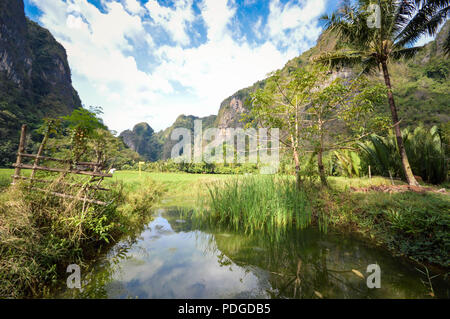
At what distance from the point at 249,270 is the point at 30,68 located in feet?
328

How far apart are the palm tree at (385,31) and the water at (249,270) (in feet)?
21.9

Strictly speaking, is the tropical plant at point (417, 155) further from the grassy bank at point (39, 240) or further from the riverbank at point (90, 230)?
the grassy bank at point (39, 240)

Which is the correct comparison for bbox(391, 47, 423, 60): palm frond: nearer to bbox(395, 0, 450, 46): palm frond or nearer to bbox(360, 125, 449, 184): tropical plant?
bbox(395, 0, 450, 46): palm frond

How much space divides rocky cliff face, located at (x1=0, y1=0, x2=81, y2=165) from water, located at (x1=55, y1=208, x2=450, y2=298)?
46612 millimetres

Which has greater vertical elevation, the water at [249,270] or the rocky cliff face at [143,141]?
the rocky cliff face at [143,141]

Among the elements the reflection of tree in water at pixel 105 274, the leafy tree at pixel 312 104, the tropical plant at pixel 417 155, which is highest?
the leafy tree at pixel 312 104

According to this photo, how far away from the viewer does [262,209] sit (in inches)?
175

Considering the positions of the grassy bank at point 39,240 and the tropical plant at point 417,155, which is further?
the tropical plant at point 417,155

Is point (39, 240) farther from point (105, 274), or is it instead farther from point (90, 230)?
point (105, 274)

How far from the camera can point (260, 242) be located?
11.7ft

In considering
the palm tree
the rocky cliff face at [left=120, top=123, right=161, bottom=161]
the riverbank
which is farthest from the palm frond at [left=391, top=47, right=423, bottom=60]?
the rocky cliff face at [left=120, top=123, right=161, bottom=161]

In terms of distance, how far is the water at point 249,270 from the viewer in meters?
2.09

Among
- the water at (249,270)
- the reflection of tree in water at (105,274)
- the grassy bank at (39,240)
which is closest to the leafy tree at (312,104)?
the water at (249,270)
